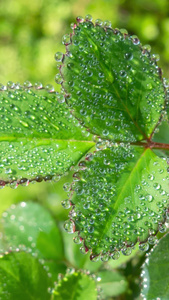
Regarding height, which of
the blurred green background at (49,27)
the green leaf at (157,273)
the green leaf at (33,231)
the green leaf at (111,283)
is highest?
the blurred green background at (49,27)

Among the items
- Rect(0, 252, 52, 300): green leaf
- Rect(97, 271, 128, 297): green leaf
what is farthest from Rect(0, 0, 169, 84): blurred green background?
Rect(0, 252, 52, 300): green leaf

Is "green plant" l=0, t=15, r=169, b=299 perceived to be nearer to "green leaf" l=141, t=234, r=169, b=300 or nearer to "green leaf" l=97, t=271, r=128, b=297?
"green leaf" l=141, t=234, r=169, b=300

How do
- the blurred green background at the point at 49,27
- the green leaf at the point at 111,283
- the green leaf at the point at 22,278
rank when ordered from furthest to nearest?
1. the blurred green background at the point at 49,27
2. the green leaf at the point at 111,283
3. the green leaf at the point at 22,278

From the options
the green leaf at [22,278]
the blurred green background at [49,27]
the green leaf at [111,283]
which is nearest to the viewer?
the green leaf at [22,278]

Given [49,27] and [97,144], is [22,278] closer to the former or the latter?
[97,144]

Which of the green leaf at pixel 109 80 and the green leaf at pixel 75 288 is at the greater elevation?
the green leaf at pixel 109 80

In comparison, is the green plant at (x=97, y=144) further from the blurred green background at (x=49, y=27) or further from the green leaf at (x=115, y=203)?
the blurred green background at (x=49, y=27)

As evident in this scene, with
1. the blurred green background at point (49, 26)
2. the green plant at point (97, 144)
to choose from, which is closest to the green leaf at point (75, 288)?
the green plant at point (97, 144)

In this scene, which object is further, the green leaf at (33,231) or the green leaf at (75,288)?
the green leaf at (33,231)
